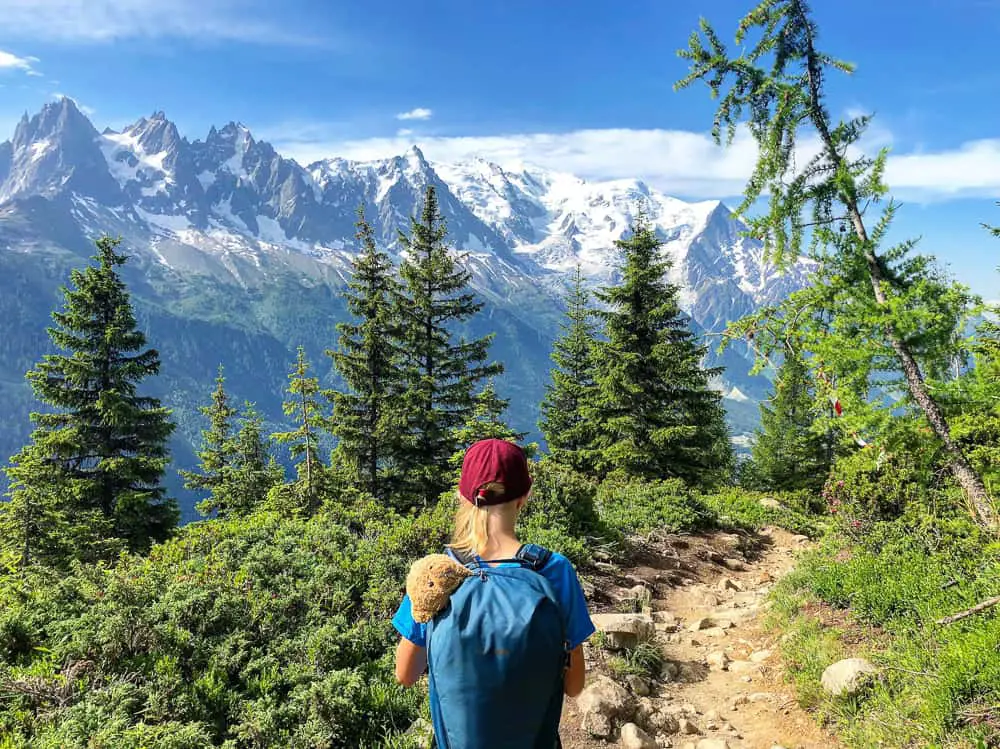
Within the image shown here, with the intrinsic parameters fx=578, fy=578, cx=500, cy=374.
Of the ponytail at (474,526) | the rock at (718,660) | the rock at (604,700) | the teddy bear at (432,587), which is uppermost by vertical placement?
the ponytail at (474,526)

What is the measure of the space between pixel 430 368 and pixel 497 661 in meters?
20.7

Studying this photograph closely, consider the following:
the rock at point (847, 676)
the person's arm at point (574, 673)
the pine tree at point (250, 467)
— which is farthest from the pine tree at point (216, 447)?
the person's arm at point (574, 673)

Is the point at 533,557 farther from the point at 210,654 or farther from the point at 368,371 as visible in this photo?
the point at 368,371

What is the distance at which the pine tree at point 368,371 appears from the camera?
21.8 meters

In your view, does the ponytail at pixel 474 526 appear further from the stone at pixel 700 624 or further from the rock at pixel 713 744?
the stone at pixel 700 624

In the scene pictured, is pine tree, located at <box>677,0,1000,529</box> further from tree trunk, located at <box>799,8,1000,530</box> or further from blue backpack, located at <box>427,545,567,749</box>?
blue backpack, located at <box>427,545,567,749</box>

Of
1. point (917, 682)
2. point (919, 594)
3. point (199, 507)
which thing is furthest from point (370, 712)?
point (199, 507)

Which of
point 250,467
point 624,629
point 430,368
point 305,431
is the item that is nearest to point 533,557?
point 624,629

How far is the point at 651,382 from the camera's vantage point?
22250 millimetres

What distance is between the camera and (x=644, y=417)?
21.6 meters

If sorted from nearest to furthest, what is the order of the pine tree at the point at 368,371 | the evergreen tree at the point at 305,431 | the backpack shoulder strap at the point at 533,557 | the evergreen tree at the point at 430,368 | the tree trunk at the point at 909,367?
the backpack shoulder strap at the point at 533,557 → the tree trunk at the point at 909,367 → the evergreen tree at the point at 305,431 → the evergreen tree at the point at 430,368 → the pine tree at the point at 368,371

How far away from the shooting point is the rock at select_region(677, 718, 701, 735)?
5652mm

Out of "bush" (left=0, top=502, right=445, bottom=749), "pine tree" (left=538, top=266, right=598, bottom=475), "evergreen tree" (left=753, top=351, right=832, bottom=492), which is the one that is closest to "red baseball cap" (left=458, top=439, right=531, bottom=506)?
"bush" (left=0, top=502, right=445, bottom=749)

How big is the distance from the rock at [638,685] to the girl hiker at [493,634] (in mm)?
4321
